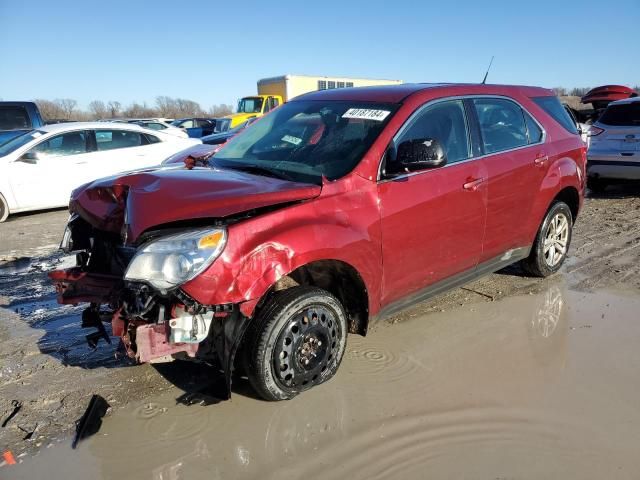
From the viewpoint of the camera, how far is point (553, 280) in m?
5.25

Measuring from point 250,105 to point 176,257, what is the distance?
21.6 m

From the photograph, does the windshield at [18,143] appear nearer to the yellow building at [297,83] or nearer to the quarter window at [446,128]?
the quarter window at [446,128]

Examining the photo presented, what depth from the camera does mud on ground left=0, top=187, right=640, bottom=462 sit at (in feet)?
10.00

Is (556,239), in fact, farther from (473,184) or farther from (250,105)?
(250,105)

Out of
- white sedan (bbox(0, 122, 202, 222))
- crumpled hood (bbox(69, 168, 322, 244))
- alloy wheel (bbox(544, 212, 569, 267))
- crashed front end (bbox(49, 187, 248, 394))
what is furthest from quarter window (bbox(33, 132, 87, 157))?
alloy wheel (bbox(544, 212, 569, 267))

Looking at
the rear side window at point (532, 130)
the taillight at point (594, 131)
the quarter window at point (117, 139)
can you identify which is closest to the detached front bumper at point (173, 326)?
the rear side window at point (532, 130)

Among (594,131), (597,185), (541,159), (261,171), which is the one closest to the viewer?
(261,171)

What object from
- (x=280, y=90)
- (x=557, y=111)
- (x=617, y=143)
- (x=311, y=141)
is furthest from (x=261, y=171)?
(x=280, y=90)

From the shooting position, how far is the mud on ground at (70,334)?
305cm

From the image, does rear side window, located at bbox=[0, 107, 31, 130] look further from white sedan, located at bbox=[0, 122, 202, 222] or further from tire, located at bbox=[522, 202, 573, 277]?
tire, located at bbox=[522, 202, 573, 277]

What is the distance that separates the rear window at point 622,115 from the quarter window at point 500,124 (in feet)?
19.1

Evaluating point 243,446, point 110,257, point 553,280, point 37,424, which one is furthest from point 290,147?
point 553,280

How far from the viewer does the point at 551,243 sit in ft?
16.9

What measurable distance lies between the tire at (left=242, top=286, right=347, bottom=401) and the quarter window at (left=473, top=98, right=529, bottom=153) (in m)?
1.98
